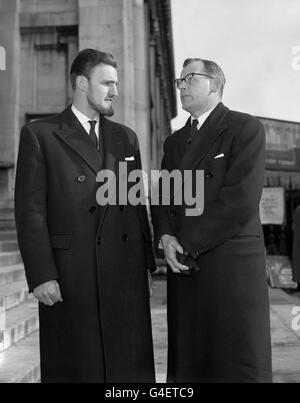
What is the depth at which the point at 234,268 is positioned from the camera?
2.89 meters

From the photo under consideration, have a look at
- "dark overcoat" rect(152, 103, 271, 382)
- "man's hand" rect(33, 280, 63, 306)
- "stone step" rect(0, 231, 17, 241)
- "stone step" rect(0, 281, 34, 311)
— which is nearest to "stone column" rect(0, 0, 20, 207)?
"stone step" rect(0, 231, 17, 241)

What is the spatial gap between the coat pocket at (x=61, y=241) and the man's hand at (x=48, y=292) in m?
0.23

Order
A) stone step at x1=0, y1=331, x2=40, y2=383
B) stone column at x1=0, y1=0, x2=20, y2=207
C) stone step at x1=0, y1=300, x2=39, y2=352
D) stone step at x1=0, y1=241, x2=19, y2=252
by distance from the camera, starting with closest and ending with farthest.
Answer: stone step at x1=0, y1=331, x2=40, y2=383
stone step at x1=0, y1=300, x2=39, y2=352
stone step at x1=0, y1=241, x2=19, y2=252
stone column at x1=0, y1=0, x2=20, y2=207

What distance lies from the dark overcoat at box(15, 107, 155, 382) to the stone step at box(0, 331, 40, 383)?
92 cm

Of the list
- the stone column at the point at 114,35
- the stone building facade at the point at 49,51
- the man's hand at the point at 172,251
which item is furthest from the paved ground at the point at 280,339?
the stone building facade at the point at 49,51

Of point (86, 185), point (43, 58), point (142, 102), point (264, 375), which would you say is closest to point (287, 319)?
point (264, 375)

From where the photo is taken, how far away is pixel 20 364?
4.10m

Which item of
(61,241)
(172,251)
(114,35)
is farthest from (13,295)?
(114,35)

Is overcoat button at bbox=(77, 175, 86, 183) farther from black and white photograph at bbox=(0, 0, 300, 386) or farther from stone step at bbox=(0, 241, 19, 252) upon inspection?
stone step at bbox=(0, 241, 19, 252)

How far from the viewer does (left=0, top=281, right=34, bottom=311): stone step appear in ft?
18.3

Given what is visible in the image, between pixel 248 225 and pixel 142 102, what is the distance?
1065 cm

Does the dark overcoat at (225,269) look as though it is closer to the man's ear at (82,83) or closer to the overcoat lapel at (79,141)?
the overcoat lapel at (79,141)

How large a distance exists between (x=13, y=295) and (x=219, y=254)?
3725 mm
